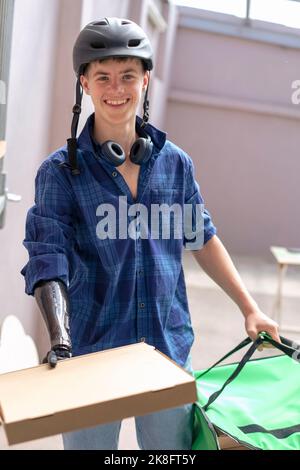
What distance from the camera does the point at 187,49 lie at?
5656 millimetres

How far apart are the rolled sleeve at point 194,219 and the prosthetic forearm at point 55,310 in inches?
13.4

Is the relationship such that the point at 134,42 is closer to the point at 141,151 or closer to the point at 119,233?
the point at 141,151

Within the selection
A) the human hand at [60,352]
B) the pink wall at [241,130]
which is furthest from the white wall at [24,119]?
the pink wall at [241,130]

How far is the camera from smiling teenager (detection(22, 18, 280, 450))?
1000 millimetres

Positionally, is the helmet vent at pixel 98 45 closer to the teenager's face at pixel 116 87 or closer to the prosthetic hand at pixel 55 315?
the teenager's face at pixel 116 87

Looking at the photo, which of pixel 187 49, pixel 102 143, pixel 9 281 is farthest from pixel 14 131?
pixel 187 49

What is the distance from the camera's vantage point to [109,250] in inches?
40.7

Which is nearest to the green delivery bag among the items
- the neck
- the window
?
the neck

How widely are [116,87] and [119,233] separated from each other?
0.85ft

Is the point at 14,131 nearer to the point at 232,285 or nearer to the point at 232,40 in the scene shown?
the point at 232,285

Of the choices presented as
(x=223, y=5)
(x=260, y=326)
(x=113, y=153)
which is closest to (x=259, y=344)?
(x=260, y=326)

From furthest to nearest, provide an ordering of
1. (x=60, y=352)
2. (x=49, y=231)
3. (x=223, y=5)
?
1. (x=223, y=5)
2. (x=49, y=231)
3. (x=60, y=352)
